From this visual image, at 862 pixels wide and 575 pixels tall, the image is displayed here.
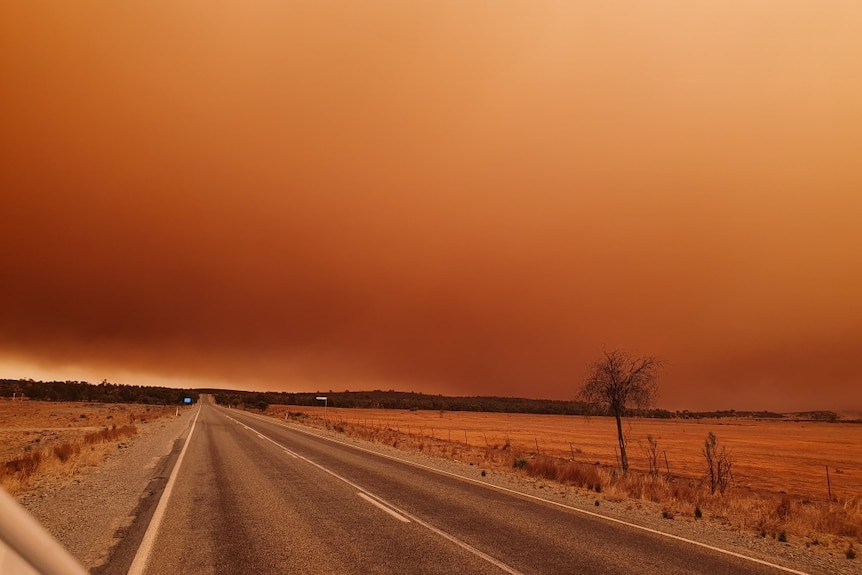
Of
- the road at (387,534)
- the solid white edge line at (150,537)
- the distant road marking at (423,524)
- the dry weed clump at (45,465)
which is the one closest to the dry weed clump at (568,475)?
the road at (387,534)

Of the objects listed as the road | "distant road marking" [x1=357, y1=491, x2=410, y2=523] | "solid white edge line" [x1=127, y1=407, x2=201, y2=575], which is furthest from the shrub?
"solid white edge line" [x1=127, y1=407, x2=201, y2=575]

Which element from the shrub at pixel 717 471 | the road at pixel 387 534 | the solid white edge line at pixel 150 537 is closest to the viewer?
the solid white edge line at pixel 150 537

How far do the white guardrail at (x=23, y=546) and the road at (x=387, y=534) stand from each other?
20.8 ft

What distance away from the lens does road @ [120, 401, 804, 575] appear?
732 cm

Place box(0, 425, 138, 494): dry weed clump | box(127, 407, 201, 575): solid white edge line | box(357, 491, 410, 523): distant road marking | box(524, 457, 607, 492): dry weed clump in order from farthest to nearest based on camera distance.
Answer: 1. box(524, 457, 607, 492): dry weed clump
2. box(0, 425, 138, 494): dry weed clump
3. box(357, 491, 410, 523): distant road marking
4. box(127, 407, 201, 575): solid white edge line

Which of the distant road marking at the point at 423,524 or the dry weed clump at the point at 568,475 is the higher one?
the distant road marking at the point at 423,524

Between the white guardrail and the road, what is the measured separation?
249 inches

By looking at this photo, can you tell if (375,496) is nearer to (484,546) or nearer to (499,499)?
(499,499)

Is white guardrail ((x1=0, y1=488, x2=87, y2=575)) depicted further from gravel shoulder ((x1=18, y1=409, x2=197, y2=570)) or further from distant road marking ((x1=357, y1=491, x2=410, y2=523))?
distant road marking ((x1=357, y1=491, x2=410, y2=523))

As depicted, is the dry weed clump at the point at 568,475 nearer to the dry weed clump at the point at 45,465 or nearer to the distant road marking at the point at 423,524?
the distant road marking at the point at 423,524

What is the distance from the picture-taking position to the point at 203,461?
61.1 feet

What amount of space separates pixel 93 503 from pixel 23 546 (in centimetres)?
1244

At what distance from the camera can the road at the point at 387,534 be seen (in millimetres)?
7324

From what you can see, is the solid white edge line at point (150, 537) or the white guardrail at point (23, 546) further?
the solid white edge line at point (150, 537)
